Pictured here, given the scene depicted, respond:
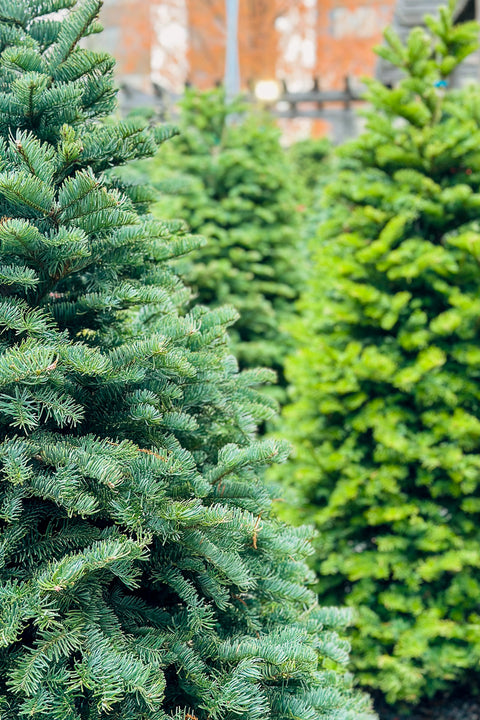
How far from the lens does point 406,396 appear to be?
11.4 ft

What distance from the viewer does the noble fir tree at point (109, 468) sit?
1263mm

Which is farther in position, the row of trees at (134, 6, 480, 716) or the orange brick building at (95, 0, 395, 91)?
the orange brick building at (95, 0, 395, 91)

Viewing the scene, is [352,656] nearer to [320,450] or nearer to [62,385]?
[320,450]

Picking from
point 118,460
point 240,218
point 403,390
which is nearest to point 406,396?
point 403,390

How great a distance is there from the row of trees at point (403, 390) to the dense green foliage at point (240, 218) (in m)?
1.80

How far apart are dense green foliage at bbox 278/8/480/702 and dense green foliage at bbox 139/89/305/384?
6.20 feet

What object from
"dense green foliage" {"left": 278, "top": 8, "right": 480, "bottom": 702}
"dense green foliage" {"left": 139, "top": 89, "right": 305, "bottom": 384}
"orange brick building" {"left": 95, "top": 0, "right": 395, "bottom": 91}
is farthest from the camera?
"orange brick building" {"left": 95, "top": 0, "right": 395, "bottom": 91}

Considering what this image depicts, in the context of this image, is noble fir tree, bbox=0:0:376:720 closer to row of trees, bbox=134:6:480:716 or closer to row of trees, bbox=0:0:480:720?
row of trees, bbox=0:0:480:720

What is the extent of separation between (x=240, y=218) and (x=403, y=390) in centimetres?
304

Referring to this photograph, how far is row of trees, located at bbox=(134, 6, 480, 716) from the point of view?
3303 millimetres

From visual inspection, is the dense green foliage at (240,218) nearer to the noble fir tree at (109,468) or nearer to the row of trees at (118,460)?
the row of trees at (118,460)

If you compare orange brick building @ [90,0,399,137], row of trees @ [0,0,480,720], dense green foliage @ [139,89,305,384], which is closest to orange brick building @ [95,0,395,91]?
orange brick building @ [90,0,399,137]

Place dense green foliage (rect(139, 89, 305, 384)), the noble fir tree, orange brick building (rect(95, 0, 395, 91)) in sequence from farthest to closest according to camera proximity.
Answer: orange brick building (rect(95, 0, 395, 91)), dense green foliage (rect(139, 89, 305, 384)), the noble fir tree

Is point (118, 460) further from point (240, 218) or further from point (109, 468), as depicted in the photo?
point (240, 218)
